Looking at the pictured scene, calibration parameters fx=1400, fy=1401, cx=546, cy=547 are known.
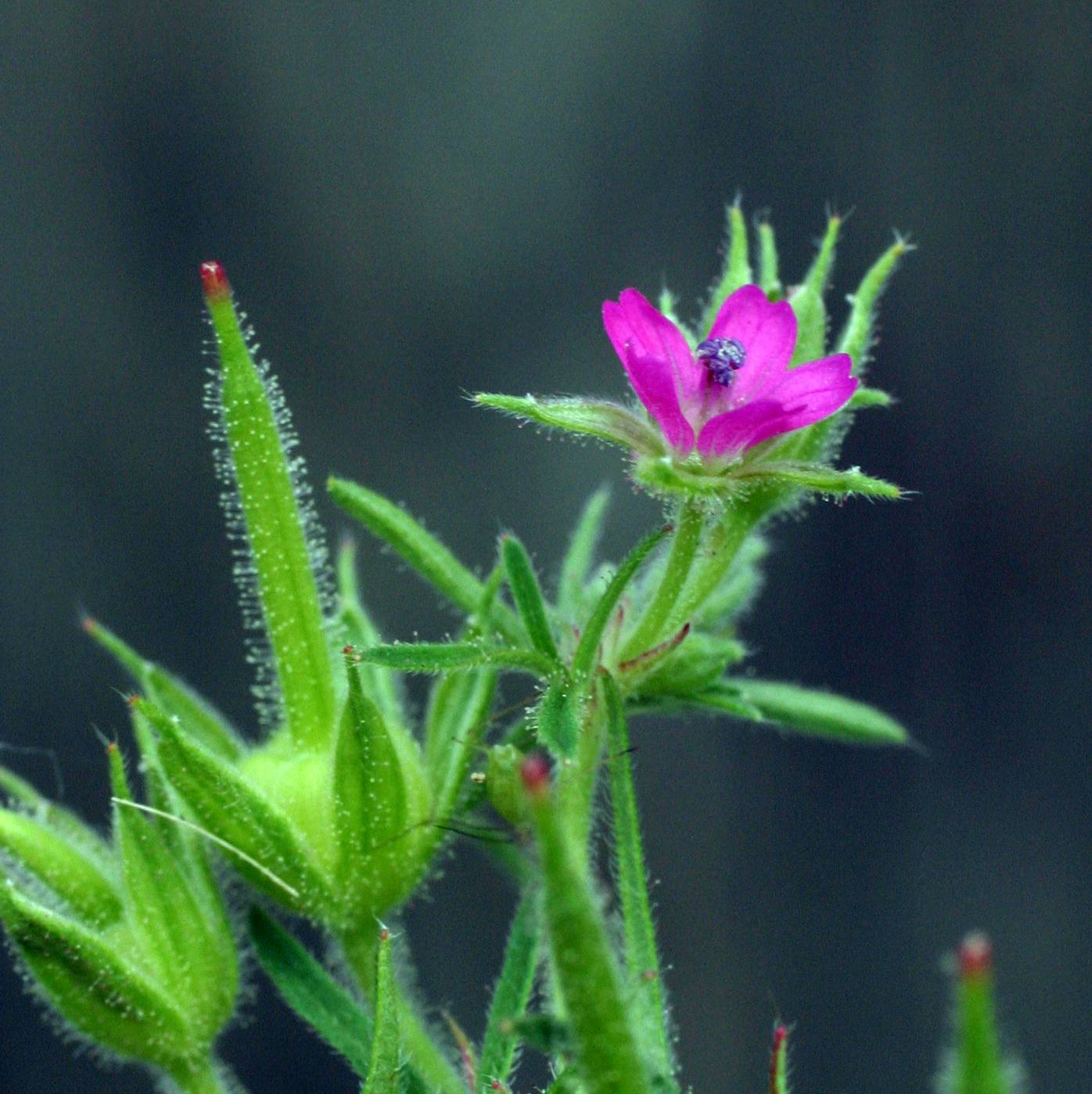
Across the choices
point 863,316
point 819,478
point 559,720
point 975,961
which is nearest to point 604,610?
point 559,720

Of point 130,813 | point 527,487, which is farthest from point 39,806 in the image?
point 527,487

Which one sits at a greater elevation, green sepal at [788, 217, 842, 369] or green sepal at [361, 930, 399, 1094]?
green sepal at [788, 217, 842, 369]


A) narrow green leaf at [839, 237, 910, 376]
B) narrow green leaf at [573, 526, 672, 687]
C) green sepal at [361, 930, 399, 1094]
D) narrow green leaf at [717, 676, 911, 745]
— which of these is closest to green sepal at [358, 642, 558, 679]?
narrow green leaf at [573, 526, 672, 687]

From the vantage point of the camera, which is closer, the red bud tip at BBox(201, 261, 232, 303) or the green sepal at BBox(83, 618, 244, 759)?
the red bud tip at BBox(201, 261, 232, 303)

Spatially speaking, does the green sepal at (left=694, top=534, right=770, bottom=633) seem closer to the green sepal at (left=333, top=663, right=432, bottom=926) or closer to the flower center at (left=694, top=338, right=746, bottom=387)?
the flower center at (left=694, top=338, right=746, bottom=387)

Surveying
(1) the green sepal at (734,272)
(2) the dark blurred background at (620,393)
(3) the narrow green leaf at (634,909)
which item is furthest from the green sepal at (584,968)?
(2) the dark blurred background at (620,393)

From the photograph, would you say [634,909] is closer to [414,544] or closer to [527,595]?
[527,595]

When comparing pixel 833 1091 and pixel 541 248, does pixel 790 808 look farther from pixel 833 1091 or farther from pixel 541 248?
pixel 541 248
